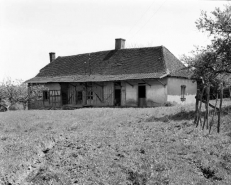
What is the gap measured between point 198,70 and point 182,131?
6403mm

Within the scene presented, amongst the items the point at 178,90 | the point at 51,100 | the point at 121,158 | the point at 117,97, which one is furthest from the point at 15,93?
the point at 121,158

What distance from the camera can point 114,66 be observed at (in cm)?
2909

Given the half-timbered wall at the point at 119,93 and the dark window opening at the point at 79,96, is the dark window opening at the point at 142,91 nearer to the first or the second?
the half-timbered wall at the point at 119,93

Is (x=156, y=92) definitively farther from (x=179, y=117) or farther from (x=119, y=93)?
(x=179, y=117)

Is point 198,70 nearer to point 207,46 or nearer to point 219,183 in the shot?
point 207,46

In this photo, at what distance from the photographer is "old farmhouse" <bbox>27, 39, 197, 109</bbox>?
24672 mm

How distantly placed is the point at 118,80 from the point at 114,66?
147 inches

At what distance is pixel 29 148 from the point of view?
8.41 metres

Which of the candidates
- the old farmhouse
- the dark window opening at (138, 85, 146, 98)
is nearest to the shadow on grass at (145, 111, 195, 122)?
the old farmhouse

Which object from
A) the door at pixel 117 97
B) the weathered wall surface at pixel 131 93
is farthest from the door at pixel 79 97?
the weathered wall surface at pixel 131 93

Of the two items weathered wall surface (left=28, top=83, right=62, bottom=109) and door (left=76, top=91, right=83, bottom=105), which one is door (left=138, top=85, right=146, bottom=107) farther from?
weathered wall surface (left=28, top=83, right=62, bottom=109)

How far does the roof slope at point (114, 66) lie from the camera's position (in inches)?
1034

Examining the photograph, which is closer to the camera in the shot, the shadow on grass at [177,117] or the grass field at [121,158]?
the grass field at [121,158]

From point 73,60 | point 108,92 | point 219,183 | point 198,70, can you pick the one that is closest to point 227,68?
point 198,70
